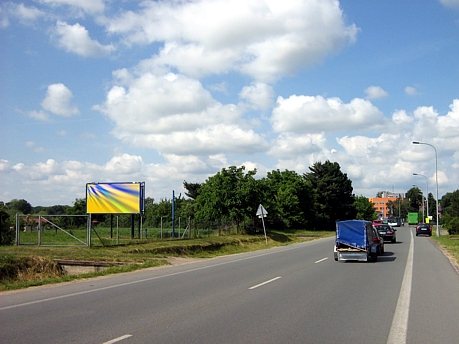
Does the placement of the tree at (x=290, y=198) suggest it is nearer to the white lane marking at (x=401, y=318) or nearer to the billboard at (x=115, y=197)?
the billboard at (x=115, y=197)

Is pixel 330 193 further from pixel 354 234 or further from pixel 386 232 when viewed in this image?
A: pixel 354 234

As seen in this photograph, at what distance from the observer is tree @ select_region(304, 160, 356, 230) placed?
3551 inches

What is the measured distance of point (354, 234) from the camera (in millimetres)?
21578

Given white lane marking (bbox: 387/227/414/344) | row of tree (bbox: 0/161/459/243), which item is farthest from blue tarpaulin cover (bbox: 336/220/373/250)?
row of tree (bbox: 0/161/459/243)

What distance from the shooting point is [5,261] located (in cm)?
1875

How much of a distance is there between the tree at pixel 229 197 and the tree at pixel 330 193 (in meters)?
43.1

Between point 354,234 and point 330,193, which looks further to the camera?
point 330,193

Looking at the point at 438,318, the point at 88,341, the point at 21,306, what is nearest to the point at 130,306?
the point at 21,306

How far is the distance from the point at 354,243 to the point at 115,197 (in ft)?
50.8

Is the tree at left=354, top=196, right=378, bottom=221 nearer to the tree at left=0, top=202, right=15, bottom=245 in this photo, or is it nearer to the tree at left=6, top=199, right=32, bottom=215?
the tree at left=6, top=199, right=32, bottom=215

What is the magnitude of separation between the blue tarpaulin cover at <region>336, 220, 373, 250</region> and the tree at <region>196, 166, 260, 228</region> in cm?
2371

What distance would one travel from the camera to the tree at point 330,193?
296ft

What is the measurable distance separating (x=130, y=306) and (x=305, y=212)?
6863 centimetres

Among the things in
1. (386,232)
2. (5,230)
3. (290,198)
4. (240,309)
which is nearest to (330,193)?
(290,198)
